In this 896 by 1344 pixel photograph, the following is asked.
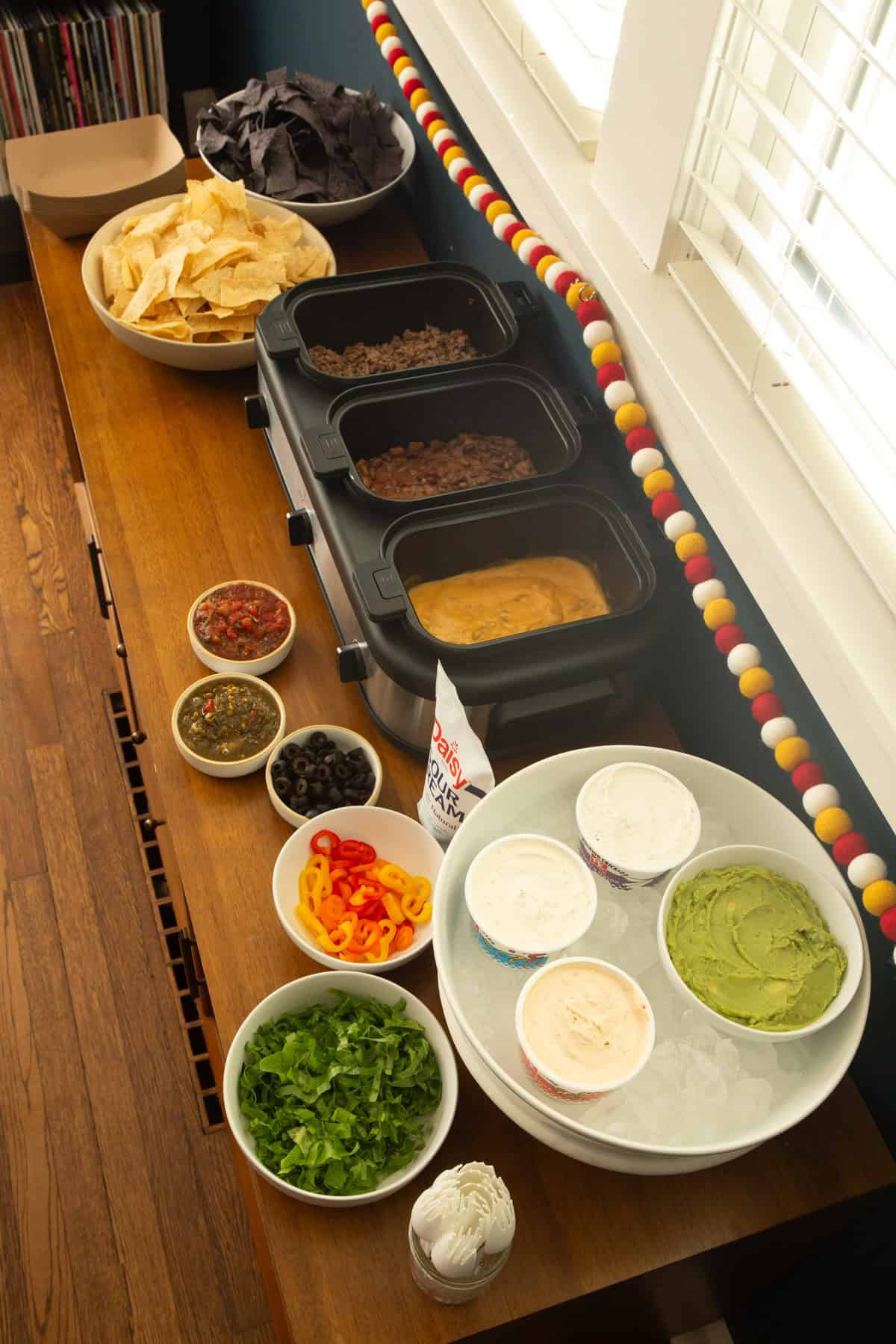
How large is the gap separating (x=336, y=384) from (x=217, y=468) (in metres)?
0.26

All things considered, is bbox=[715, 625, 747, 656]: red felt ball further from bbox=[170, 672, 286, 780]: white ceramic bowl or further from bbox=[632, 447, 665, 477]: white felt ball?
bbox=[170, 672, 286, 780]: white ceramic bowl

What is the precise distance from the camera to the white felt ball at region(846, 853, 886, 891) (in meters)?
1.02

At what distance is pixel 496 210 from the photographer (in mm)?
1519

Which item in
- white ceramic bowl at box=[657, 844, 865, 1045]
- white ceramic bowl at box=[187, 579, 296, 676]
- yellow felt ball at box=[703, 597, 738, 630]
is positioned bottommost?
white ceramic bowl at box=[187, 579, 296, 676]

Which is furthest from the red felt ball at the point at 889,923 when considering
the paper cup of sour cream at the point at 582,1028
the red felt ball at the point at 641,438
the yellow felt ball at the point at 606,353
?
the yellow felt ball at the point at 606,353

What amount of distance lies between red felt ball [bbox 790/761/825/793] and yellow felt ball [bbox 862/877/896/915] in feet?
0.37

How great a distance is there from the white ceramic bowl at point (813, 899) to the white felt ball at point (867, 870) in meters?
0.02

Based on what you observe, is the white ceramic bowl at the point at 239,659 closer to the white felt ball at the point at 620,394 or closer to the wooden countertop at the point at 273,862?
the wooden countertop at the point at 273,862

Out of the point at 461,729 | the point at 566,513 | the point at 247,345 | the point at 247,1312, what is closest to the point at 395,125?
the point at 247,345

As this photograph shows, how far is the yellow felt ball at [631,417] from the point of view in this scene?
1266mm

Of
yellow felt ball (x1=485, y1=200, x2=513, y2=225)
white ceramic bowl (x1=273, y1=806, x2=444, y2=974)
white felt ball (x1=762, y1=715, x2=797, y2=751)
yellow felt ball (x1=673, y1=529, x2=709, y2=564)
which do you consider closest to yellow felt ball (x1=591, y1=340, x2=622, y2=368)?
yellow felt ball (x1=673, y1=529, x2=709, y2=564)

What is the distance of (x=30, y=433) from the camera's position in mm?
2598

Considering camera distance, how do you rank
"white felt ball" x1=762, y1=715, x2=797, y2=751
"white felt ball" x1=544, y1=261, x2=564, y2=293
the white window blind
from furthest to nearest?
"white felt ball" x1=544, y1=261, x2=564, y2=293, "white felt ball" x1=762, y1=715, x2=797, y2=751, the white window blind

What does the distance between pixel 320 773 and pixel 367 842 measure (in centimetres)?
10
